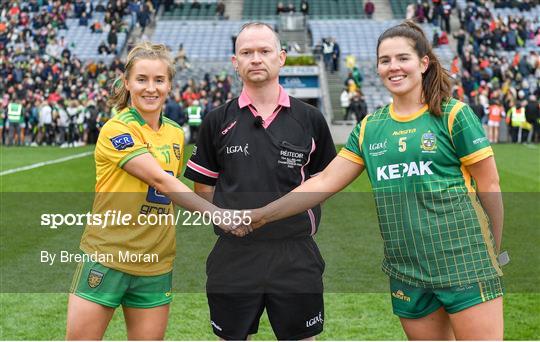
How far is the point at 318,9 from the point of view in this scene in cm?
4612

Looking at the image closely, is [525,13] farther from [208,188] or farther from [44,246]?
[208,188]

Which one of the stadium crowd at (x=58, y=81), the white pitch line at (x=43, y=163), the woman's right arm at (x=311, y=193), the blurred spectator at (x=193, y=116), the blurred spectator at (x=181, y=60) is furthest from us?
the blurred spectator at (x=181, y=60)

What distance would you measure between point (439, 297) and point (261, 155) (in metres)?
1.13

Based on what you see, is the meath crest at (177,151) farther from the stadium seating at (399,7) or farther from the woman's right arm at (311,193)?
the stadium seating at (399,7)

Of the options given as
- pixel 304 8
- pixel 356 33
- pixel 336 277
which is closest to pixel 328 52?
pixel 356 33

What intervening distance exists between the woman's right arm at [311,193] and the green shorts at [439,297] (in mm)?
565

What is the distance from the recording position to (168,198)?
390cm

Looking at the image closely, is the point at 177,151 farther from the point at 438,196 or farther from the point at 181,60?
the point at 181,60

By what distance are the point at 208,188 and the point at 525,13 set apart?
42885mm

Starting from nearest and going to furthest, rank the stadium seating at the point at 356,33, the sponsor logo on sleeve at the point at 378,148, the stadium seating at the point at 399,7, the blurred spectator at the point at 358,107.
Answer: the sponsor logo on sleeve at the point at 378,148
the blurred spectator at the point at 358,107
the stadium seating at the point at 356,33
the stadium seating at the point at 399,7

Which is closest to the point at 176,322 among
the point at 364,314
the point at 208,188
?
the point at 364,314

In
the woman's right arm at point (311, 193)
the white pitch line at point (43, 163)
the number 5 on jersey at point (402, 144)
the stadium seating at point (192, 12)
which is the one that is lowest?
the stadium seating at point (192, 12)

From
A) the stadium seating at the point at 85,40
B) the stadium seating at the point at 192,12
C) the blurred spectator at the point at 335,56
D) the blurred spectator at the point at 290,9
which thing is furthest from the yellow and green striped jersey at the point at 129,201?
the stadium seating at the point at 192,12

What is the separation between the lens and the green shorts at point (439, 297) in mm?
3404
